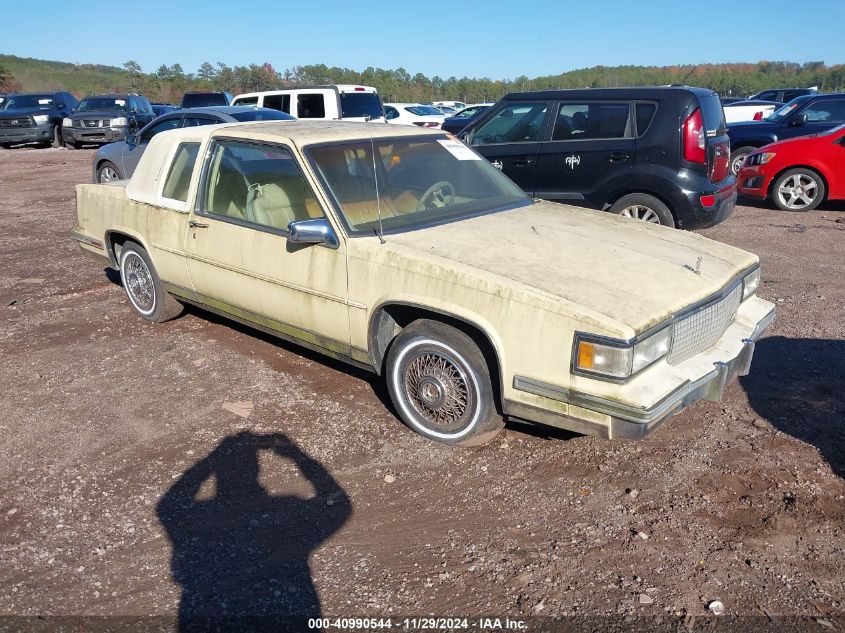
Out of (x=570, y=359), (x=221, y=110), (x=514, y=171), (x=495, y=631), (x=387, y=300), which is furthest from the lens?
(x=221, y=110)

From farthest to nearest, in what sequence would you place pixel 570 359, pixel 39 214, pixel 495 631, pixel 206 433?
pixel 39 214, pixel 206 433, pixel 570 359, pixel 495 631

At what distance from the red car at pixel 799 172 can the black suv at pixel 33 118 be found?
20.0m

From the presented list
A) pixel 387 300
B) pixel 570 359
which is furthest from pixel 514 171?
pixel 570 359

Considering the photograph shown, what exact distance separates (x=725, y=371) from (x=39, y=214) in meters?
10.7

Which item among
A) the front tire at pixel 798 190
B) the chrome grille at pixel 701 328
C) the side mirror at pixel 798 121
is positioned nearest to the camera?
the chrome grille at pixel 701 328

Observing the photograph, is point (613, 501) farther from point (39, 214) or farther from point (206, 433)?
point (39, 214)

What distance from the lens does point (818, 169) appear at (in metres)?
10.1

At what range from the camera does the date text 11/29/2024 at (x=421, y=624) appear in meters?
2.70

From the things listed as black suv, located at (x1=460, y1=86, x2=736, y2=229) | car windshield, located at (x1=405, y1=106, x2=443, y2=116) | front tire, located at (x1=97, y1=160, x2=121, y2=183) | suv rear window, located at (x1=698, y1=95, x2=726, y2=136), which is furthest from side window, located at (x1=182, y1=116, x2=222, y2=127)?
car windshield, located at (x1=405, y1=106, x2=443, y2=116)

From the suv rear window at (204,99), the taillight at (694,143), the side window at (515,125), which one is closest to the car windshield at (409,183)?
the taillight at (694,143)

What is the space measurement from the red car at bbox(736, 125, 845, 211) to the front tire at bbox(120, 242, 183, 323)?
28.2ft

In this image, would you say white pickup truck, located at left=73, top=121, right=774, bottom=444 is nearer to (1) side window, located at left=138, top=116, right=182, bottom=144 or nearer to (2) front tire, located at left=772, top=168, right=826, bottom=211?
(1) side window, located at left=138, top=116, right=182, bottom=144

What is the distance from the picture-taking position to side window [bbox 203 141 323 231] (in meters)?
4.50

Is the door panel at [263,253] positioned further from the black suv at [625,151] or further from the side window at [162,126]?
the side window at [162,126]
